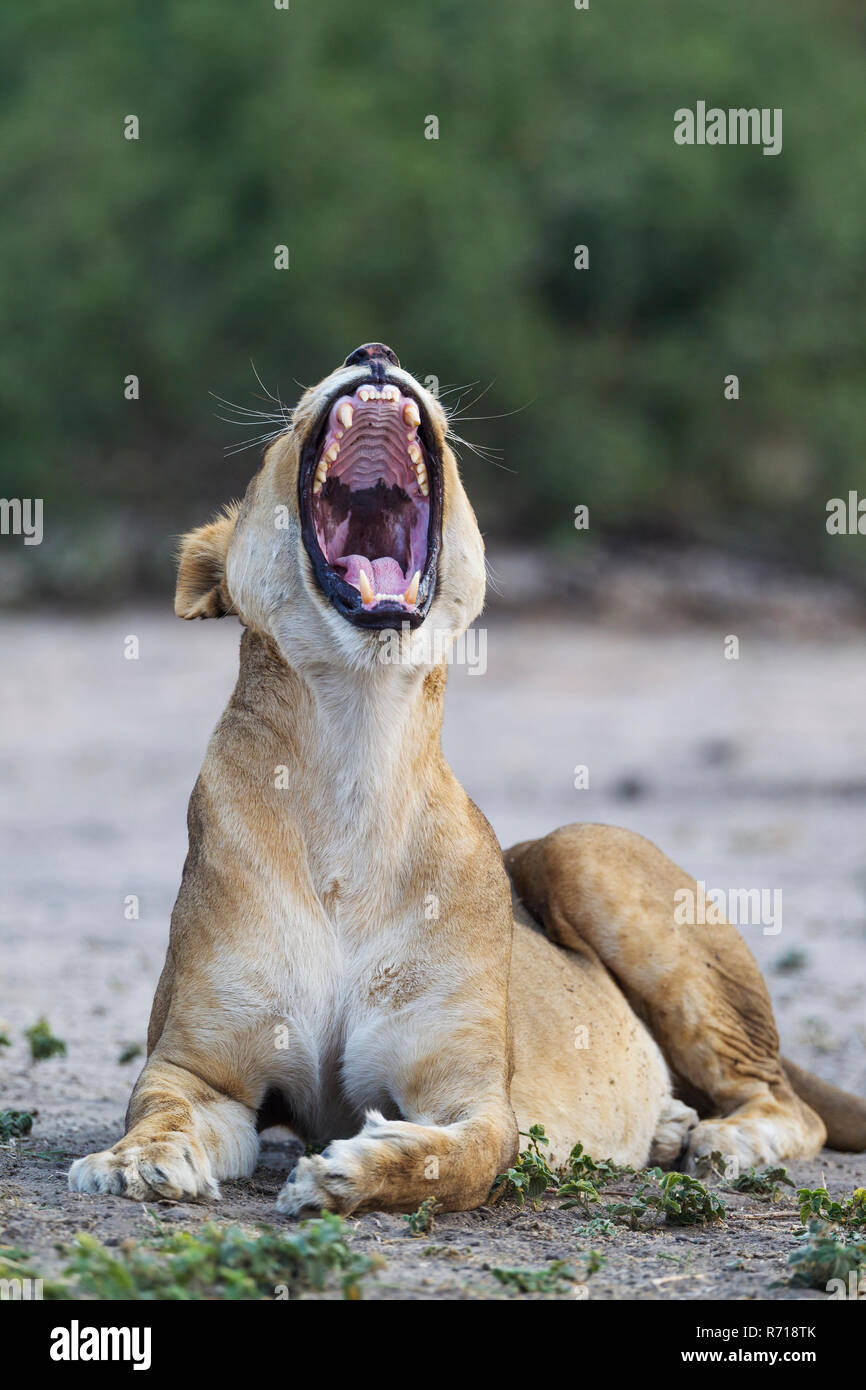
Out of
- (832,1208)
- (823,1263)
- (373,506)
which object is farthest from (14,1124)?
(823,1263)

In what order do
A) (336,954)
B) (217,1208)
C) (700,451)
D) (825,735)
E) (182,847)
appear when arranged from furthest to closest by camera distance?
(700,451) < (825,735) < (182,847) < (336,954) < (217,1208)

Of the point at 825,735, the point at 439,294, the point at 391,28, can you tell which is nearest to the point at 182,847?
the point at 825,735

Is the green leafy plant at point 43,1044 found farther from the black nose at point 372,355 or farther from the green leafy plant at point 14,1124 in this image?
the black nose at point 372,355

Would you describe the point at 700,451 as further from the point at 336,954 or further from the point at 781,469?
the point at 336,954

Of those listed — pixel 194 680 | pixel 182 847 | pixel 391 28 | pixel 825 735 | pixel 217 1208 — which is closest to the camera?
pixel 217 1208

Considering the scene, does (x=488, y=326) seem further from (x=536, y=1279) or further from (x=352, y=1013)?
(x=536, y=1279)

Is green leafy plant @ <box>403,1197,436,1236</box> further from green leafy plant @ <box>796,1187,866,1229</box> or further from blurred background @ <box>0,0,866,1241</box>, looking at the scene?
blurred background @ <box>0,0,866,1241</box>

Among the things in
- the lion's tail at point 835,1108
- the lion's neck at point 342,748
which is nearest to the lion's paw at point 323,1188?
the lion's neck at point 342,748

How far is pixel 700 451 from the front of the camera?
64.7 feet

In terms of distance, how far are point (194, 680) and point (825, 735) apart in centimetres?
486

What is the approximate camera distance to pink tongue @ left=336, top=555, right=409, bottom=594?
15.3ft

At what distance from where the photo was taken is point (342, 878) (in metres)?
4.53

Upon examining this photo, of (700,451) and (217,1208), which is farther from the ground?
(700,451)

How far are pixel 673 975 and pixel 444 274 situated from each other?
13.7 metres
